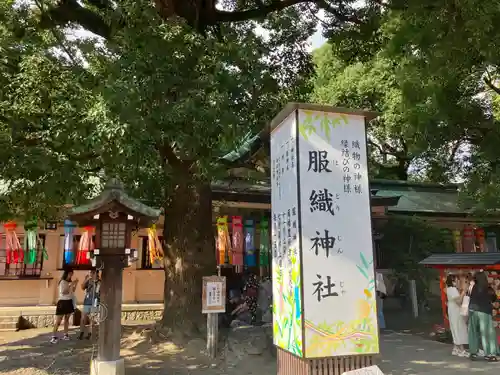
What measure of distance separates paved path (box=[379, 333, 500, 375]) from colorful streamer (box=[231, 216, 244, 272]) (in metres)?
4.92

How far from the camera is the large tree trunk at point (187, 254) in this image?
934cm

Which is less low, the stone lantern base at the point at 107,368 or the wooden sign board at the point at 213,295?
the wooden sign board at the point at 213,295

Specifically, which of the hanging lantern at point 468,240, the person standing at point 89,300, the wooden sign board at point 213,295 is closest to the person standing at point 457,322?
the wooden sign board at point 213,295

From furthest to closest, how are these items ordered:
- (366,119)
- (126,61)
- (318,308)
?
(126,61)
(366,119)
(318,308)

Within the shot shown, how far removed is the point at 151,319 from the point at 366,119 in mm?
10428

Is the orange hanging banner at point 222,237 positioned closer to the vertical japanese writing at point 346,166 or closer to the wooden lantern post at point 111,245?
the wooden lantern post at point 111,245

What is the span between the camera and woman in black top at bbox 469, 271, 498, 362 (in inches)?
332

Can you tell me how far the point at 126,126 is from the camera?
6266 millimetres

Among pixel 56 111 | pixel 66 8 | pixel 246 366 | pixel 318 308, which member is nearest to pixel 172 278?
pixel 246 366

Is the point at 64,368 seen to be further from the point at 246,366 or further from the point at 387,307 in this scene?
the point at 387,307

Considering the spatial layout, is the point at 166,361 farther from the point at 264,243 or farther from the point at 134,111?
the point at 264,243

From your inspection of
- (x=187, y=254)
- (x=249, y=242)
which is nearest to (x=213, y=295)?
(x=187, y=254)

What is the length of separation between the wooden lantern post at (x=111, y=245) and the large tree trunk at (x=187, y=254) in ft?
5.66

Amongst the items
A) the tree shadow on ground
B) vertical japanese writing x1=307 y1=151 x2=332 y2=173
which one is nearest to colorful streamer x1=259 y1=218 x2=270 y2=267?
the tree shadow on ground
